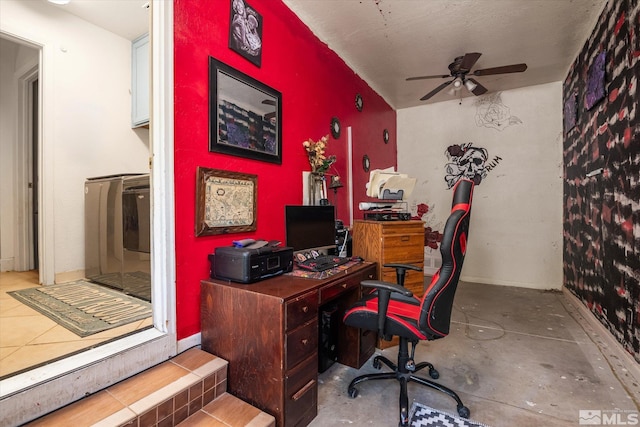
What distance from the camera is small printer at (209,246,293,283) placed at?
1.62 metres

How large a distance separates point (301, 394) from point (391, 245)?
1347 millimetres

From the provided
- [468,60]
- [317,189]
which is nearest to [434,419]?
[317,189]

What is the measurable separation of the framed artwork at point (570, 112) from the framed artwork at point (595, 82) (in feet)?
1.57

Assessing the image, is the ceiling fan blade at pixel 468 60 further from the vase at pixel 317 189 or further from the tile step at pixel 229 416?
the tile step at pixel 229 416

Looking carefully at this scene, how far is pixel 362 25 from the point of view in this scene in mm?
2871

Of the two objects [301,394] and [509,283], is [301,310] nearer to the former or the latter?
[301,394]

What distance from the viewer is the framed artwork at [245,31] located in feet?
6.50

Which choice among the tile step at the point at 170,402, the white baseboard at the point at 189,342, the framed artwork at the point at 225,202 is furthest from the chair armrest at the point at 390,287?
the white baseboard at the point at 189,342

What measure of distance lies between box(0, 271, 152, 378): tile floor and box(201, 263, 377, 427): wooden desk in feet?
2.26

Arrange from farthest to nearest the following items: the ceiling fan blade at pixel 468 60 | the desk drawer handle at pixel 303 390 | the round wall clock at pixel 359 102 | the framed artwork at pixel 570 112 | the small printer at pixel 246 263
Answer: the round wall clock at pixel 359 102, the framed artwork at pixel 570 112, the ceiling fan blade at pixel 468 60, the small printer at pixel 246 263, the desk drawer handle at pixel 303 390

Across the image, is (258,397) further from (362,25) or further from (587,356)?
(362,25)

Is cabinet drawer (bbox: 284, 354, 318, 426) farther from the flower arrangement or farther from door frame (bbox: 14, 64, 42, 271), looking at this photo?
door frame (bbox: 14, 64, 42, 271)

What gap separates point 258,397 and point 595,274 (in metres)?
3.36

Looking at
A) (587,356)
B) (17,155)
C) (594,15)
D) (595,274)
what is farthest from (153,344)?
(594,15)
